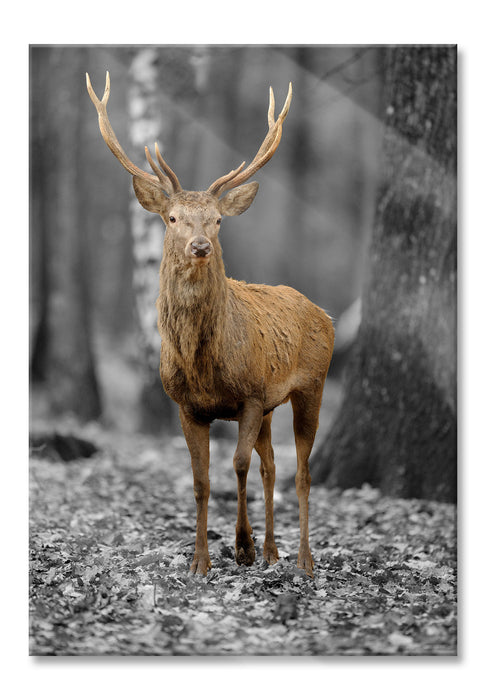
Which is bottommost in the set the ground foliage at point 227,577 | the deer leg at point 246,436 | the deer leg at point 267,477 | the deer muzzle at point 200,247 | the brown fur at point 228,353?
the ground foliage at point 227,577

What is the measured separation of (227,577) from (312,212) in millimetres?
3213

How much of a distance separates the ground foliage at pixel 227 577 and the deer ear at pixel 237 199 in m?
1.78

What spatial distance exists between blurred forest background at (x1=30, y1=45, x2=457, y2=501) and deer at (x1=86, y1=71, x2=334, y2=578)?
105 cm

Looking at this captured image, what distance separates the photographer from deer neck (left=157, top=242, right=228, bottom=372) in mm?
3715

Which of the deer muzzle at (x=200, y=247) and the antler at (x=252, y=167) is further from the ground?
the antler at (x=252, y=167)

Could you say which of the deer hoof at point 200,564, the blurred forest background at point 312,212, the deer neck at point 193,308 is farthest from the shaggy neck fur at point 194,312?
the blurred forest background at point 312,212

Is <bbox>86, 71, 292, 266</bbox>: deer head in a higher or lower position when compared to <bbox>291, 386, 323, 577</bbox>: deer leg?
higher

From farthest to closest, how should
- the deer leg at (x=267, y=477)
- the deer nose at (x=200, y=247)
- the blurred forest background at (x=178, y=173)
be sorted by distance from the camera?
1. the blurred forest background at (x=178, y=173)
2. the deer leg at (x=267, y=477)
3. the deer nose at (x=200, y=247)

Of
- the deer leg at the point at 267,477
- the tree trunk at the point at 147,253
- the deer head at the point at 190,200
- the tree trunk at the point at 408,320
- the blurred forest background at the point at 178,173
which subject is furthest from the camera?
the tree trunk at the point at 147,253

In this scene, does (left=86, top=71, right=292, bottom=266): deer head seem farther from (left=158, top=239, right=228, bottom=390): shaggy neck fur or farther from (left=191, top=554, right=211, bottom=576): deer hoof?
(left=191, top=554, right=211, bottom=576): deer hoof

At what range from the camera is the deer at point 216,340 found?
372 centimetres

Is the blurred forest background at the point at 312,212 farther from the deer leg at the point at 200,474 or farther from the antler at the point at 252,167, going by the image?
the deer leg at the point at 200,474

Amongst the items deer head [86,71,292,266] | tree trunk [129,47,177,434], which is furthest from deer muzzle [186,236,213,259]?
tree trunk [129,47,177,434]
